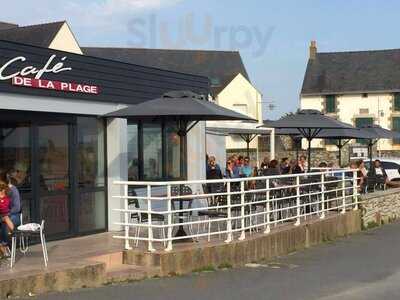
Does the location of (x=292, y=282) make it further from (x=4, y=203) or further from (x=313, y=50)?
(x=313, y=50)

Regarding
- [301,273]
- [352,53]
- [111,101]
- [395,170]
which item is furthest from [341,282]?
[352,53]

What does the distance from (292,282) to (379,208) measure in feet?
32.5

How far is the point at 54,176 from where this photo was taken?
11938 millimetres

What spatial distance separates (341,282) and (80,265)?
3.77 meters

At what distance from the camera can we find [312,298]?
8.52m

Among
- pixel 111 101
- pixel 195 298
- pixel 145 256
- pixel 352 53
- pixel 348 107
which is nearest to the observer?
pixel 195 298

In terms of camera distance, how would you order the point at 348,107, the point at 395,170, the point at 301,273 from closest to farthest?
1. the point at 301,273
2. the point at 395,170
3. the point at 348,107

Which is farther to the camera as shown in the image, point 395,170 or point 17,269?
point 395,170

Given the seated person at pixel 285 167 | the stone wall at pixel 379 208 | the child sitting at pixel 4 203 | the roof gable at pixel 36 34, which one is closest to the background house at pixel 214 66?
the roof gable at pixel 36 34

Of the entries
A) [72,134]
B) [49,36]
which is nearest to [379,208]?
[72,134]

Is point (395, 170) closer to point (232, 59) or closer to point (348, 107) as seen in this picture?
point (348, 107)

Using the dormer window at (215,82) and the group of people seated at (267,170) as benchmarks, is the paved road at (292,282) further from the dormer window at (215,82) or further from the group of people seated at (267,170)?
the dormer window at (215,82)

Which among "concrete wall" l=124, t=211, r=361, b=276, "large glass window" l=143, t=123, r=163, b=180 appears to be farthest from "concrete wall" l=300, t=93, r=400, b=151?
"concrete wall" l=124, t=211, r=361, b=276

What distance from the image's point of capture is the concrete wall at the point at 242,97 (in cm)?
5862
